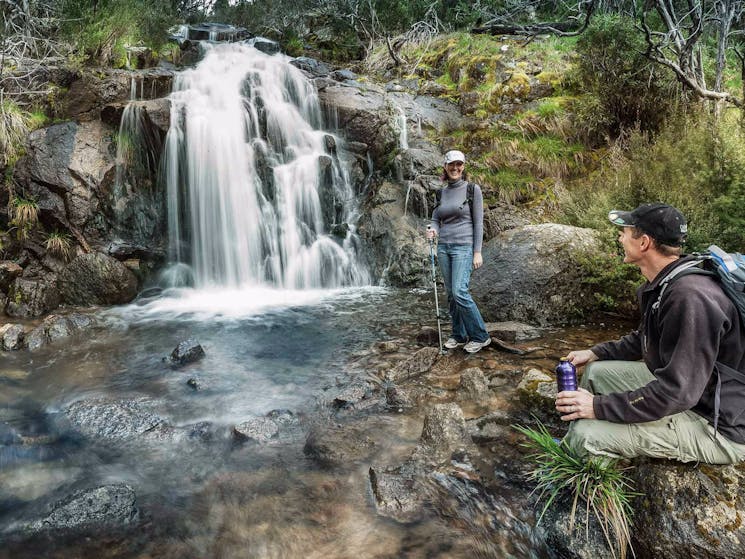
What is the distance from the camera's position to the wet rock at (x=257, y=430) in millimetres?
4480

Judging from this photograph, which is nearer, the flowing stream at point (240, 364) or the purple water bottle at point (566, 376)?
the purple water bottle at point (566, 376)

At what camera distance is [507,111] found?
1309 centimetres

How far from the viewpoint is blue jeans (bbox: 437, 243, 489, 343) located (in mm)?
5738

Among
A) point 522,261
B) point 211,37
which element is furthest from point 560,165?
point 211,37

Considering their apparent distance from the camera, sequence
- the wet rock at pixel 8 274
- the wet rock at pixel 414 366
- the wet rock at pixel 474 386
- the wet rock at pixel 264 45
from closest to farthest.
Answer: the wet rock at pixel 474 386
the wet rock at pixel 414 366
the wet rock at pixel 8 274
the wet rock at pixel 264 45

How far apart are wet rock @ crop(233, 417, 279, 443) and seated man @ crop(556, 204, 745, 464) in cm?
283

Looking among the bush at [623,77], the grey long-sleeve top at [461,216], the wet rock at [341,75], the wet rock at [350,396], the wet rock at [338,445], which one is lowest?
the wet rock at [350,396]

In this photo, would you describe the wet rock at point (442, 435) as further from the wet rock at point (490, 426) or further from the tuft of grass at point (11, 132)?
the tuft of grass at point (11, 132)

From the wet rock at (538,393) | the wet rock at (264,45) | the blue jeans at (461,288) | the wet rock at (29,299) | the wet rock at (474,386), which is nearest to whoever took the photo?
the wet rock at (538,393)

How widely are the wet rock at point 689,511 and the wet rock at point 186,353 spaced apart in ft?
19.0

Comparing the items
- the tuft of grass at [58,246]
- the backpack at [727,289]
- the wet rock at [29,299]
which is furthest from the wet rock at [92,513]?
the tuft of grass at [58,246]

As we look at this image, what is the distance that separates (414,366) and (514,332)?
1.67 m

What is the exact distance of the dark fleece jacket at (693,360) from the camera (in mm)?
2303

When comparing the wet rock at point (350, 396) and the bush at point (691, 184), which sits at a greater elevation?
the bush at point (691, 184)
